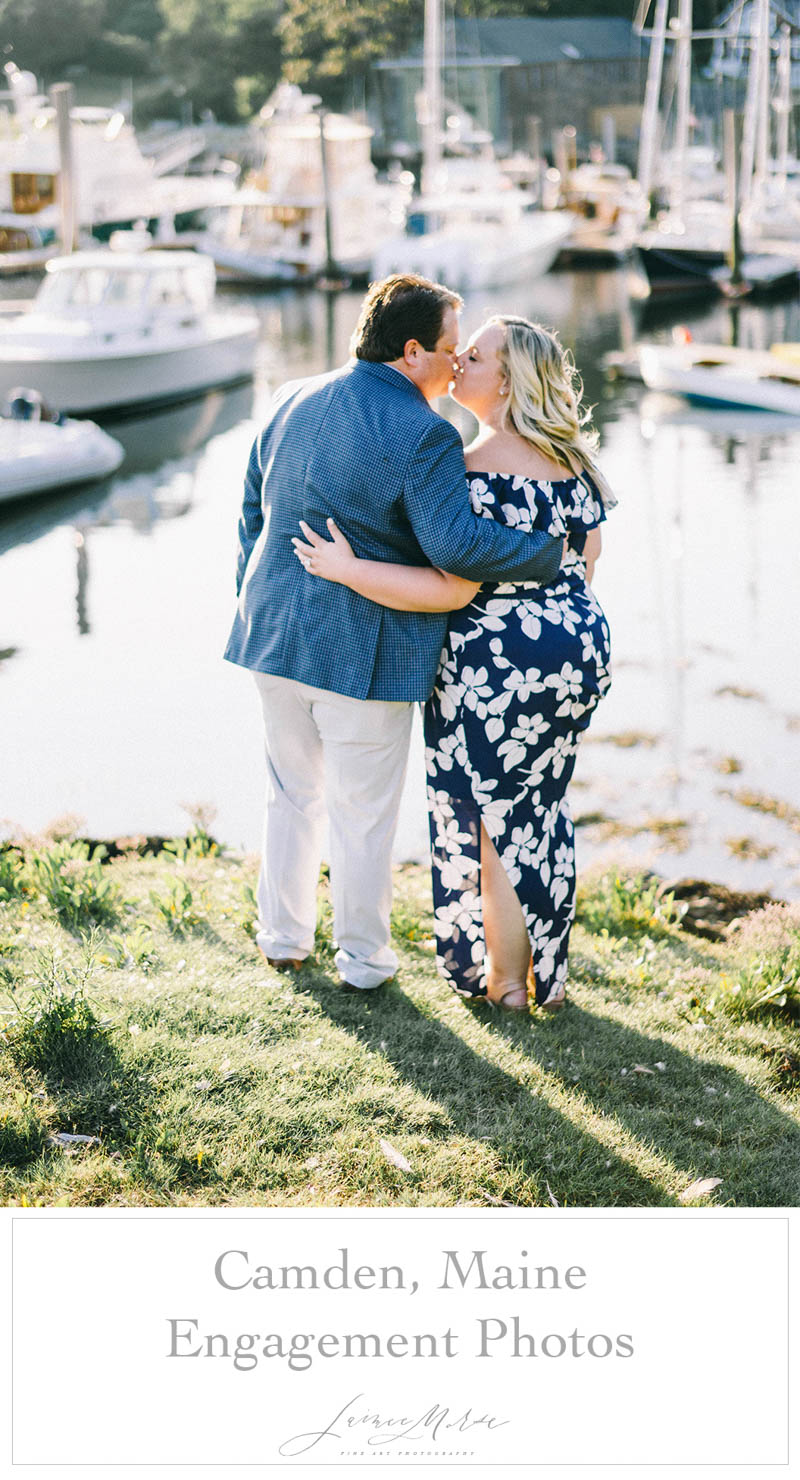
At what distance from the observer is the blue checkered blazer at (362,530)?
10.4 feet

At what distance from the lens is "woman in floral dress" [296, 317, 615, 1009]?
3.30 metres

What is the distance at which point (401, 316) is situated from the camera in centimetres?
317

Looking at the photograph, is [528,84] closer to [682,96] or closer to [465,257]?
[682,96]

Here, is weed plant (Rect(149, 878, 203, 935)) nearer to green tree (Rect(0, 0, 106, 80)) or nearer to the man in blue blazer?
the man in blue blazer

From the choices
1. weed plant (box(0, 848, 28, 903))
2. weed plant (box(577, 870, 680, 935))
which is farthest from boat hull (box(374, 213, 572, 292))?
weed plant (box(0, 848, 28, 903))

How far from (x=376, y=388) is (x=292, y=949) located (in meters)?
1.54

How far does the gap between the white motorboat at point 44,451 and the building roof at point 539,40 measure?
5636 centimetres

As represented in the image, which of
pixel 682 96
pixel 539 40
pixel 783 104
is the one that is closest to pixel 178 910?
pixel 682 96

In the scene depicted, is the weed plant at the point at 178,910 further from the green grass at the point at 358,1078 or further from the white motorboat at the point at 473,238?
the white motorboat at the point at 473,238
